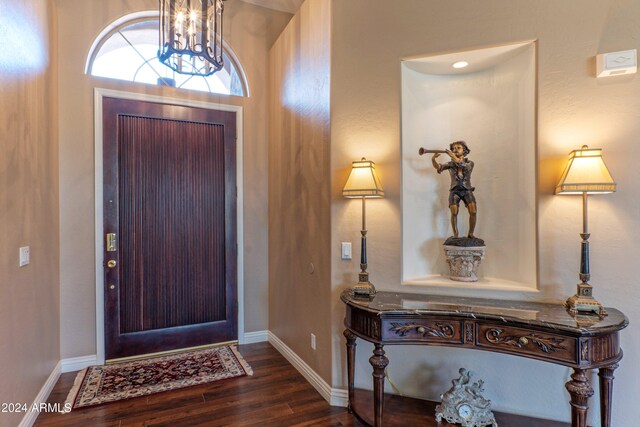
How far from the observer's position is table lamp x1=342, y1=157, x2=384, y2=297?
223 centimetres

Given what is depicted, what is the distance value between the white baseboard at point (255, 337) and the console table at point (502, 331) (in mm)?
1701

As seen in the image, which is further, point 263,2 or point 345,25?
point 263,2

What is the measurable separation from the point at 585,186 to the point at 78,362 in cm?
406

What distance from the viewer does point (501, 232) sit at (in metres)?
2.34

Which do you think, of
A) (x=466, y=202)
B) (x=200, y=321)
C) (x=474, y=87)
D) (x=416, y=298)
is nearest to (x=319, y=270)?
(x=416, y=298)

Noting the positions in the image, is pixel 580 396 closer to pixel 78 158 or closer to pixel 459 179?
pixel 459 179

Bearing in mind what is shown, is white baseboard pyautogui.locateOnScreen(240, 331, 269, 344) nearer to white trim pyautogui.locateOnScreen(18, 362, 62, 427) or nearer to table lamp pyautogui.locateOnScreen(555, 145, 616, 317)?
white trim pyautogui.locateOnScreen(18, 362, 62, 427)

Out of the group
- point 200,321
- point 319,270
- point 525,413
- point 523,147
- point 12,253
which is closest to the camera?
point 12,253

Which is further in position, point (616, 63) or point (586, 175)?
point (616, 63)

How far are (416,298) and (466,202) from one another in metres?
0.75

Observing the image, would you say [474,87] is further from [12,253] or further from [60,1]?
[60,1]

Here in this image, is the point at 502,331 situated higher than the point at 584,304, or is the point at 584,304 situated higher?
the point at 584,304

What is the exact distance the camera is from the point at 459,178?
2258 millimetres

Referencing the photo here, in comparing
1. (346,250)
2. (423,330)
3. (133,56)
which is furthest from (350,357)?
(133,56)
